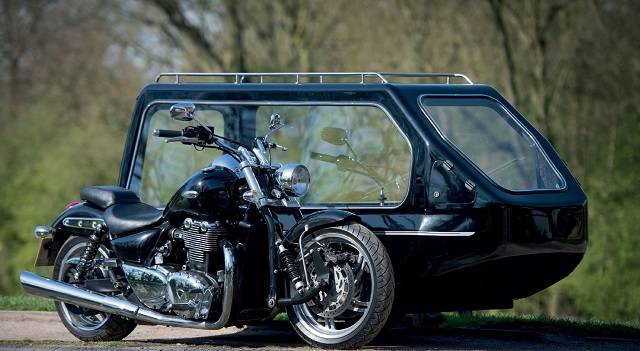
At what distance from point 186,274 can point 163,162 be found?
1.78 m

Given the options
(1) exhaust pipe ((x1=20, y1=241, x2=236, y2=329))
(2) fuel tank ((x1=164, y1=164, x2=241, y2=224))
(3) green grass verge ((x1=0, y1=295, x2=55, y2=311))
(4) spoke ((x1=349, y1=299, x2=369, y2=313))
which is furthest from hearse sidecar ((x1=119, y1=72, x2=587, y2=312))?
(3) green grass verge ((x1=0, y1=295, x2=55, y2=311))

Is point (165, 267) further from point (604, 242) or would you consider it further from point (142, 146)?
point (604, 242)

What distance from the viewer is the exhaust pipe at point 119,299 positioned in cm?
809

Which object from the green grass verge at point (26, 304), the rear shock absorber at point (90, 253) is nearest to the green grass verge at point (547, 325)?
the rear shock absorber at point (90, 253)

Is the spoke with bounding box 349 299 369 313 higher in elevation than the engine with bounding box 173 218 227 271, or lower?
lower

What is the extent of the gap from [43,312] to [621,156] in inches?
428

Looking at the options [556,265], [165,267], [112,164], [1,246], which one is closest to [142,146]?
[165,267]

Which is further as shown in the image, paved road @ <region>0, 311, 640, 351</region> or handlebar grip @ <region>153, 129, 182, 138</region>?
handlebar grip @ <region>153, 129, 182, 138</region>

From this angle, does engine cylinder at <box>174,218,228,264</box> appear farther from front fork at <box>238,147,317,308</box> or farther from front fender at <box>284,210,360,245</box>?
front fender at <box>284,210,360,245</box>

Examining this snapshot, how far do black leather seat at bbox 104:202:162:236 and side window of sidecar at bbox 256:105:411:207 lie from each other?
3.45ft

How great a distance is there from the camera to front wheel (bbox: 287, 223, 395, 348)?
25.6 feet

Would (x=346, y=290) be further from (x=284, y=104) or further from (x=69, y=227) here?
(x=69, y=227)

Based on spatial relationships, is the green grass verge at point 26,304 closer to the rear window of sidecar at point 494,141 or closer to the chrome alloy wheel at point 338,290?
the chrome alloy wheel at point 338,290

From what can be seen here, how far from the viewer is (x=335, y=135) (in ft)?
29.8
